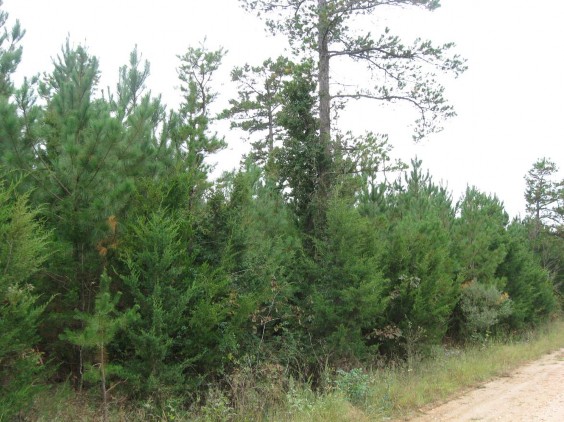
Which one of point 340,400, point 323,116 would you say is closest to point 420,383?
point 340,400

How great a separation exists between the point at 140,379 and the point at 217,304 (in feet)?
4.92

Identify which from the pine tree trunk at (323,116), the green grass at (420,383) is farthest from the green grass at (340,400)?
the pine tree trunk at (323,116)

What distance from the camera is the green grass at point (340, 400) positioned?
6.55 meters

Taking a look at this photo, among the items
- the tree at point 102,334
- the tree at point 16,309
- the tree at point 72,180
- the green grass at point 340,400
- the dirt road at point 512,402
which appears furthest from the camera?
Answer: the dirt road at point 512,402

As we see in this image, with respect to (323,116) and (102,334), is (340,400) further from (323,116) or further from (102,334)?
(323,116)

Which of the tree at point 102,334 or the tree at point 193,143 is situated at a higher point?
the tree at point 193,143

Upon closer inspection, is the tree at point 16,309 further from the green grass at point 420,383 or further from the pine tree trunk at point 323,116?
the pine tree trunk at point 323,116

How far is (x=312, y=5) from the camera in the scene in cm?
1443

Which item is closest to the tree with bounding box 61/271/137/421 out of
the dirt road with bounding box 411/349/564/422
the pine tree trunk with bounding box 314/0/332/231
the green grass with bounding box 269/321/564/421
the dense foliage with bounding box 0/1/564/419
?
the dense foliage with bounding box 0/1/564/419

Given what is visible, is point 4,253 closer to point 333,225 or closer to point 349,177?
point 333,225

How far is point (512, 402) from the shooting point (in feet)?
29.6

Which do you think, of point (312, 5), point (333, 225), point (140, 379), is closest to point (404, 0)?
point (312, 5)

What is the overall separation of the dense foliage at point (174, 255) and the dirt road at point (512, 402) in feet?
6.71

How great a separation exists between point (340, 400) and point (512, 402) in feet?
12.3
